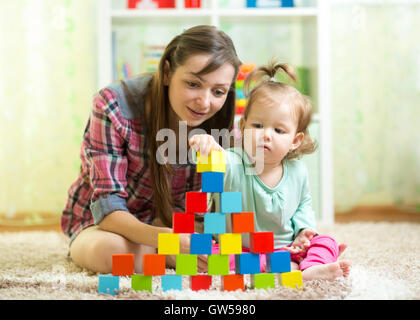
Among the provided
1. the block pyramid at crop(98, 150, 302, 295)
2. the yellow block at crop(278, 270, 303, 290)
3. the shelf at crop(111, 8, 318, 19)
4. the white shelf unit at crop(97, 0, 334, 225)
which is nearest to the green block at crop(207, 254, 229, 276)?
the block pyramid at crop(98, 150, 302, 295)

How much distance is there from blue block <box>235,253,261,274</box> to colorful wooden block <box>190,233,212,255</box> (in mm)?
68

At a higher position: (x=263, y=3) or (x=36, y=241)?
(x=263, y=3)

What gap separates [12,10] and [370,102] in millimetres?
1840

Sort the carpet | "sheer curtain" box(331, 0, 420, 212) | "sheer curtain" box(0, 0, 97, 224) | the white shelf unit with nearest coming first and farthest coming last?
the carpet, the white shelf unit, "sheer curtain" box(0, 0, 97, 224), "sheer curtain" box(331, 0, 420, 212)

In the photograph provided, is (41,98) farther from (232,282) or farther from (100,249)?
(232,282)

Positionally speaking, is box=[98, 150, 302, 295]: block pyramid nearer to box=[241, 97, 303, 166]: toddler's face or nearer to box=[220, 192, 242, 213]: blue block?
box=[220, 192, 242, 213]: blue block

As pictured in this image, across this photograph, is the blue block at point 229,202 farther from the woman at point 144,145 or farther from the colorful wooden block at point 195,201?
the woman at point 144,145

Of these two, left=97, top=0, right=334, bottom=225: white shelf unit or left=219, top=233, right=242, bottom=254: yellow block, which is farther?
left=97, top=0, right=334, bottom=225: white shelf unit

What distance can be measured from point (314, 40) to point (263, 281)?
161 centimetres

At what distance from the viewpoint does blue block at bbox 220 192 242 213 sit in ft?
3.01

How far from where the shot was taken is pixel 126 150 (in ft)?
4.25

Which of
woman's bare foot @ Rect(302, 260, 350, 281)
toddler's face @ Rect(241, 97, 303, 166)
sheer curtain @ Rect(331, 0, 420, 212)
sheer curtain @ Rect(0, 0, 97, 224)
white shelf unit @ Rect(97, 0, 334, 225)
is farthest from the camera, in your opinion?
sheer curtain @ Rect(331, 0, 420, 212)
